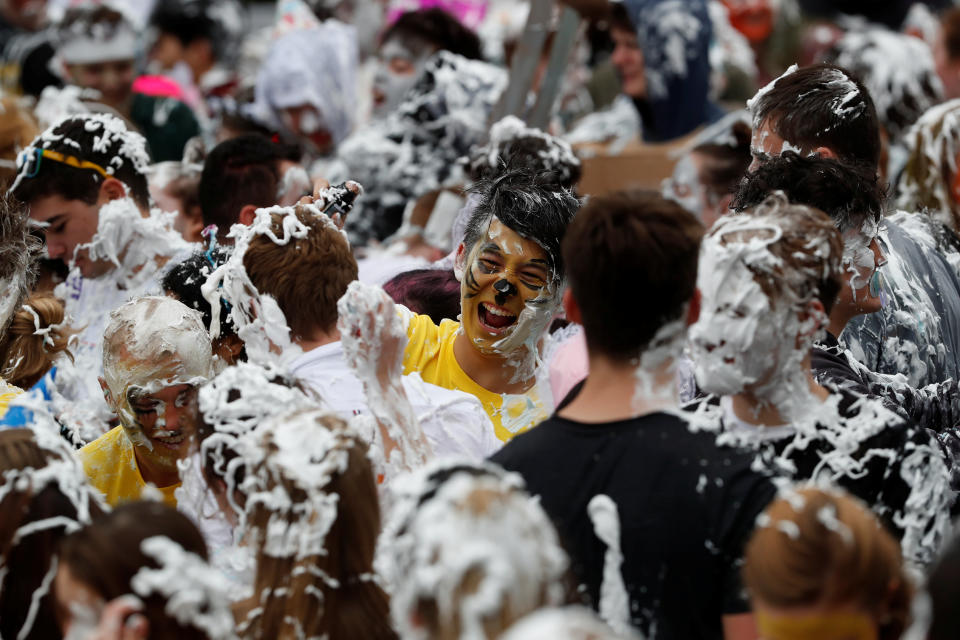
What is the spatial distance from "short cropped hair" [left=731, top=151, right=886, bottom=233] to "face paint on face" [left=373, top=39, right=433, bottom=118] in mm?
4059

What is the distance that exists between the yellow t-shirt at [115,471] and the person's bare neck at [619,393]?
1.44m

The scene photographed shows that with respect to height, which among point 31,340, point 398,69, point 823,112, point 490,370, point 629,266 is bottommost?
point 31,340

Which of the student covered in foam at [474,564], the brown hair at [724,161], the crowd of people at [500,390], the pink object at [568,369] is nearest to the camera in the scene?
the student covered in foam at [474,564]

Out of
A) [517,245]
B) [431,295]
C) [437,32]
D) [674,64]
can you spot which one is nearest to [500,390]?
[517,245]

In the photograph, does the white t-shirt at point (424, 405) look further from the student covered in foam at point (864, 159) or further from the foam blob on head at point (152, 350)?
the student covered in foam at point (864, 159)

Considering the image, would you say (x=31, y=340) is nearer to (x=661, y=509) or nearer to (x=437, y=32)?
(x=661, y=509)

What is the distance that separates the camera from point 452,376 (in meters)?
3.76

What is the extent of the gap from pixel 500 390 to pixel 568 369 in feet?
2.19

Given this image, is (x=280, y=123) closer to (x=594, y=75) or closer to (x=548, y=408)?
(x=594, y=75)

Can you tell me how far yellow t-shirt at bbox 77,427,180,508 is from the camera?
3.40 meters

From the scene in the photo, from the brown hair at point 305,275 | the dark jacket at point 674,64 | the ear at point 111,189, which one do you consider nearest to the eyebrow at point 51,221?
the ear at point 111,189

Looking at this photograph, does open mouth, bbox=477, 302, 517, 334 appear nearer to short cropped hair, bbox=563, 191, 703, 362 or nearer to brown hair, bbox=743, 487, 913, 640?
short cropped hair, bbox=563, 191, 703, 362

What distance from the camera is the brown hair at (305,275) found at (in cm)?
325

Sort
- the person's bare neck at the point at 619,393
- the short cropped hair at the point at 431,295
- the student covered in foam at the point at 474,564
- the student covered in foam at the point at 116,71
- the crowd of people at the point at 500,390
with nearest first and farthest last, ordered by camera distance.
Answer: the student covered in foam at the point at 474,564, the crowd of people at the point at 500,390, the person's bare neck at the point at 619,393, the short cropped hair at the point at 431,295, the student covered in foam at the point at 116,71
